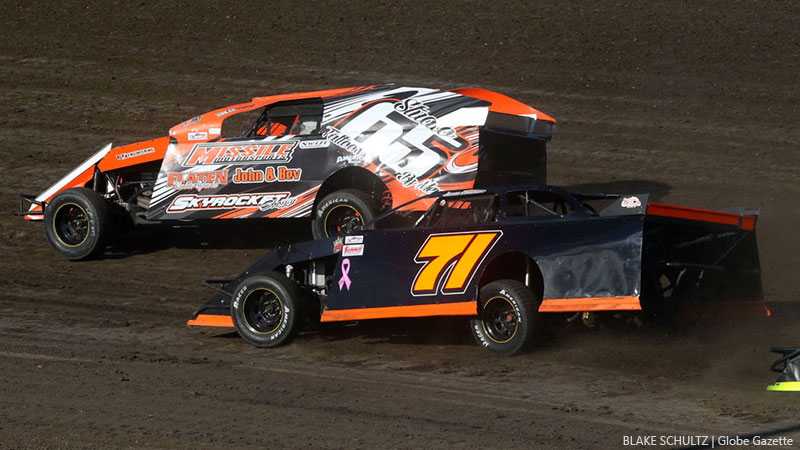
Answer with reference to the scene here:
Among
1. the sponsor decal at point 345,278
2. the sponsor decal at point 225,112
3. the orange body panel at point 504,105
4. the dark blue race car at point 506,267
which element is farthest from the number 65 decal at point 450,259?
the sponsor decal at point 225,112

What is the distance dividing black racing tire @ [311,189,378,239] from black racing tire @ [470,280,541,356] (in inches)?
123

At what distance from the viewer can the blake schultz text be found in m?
6.49

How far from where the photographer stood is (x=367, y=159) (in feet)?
40.2

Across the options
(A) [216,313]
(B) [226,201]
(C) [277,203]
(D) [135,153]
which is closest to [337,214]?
(C) [277,203]

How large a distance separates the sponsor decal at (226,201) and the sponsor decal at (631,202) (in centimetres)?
482

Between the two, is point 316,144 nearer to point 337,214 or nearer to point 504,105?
point 337,214

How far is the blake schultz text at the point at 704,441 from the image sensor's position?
21.3 ft

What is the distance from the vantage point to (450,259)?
9.33 meters

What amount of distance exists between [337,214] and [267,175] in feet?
3.12

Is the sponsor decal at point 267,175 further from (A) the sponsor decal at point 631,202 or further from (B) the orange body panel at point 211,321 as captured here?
(A) the sponsor decal at point 631,202

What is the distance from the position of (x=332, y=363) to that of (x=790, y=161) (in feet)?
31.6

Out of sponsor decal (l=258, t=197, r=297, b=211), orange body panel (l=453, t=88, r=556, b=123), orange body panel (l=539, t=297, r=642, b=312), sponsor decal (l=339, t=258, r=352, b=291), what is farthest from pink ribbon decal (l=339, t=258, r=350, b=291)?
orange body panel (l=453, t=88, r=556, b=123)

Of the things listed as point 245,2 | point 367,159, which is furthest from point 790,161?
point 245,2

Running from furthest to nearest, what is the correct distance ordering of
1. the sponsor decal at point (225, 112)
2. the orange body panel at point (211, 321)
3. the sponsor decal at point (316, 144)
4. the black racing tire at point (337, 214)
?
1. the sponsor decal at point (225, 112)
2. the sponsor decal at point (316, 144)
3. the black racing tire at point (337, 214)
4. the orange body panel at point (211, 321)
